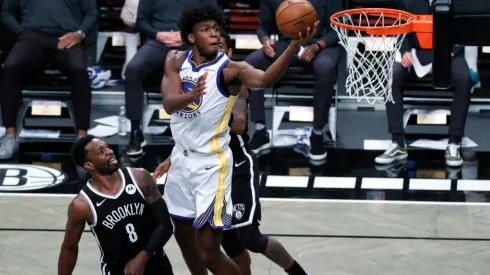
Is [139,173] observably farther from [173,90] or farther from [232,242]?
[232,242]

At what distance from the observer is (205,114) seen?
5848 millimetres

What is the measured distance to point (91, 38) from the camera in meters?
10.8

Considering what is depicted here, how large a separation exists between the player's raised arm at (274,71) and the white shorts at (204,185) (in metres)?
0.51

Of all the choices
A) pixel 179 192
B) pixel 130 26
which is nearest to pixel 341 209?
pixel 179 192

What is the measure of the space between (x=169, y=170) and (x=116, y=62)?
4919 millimetres

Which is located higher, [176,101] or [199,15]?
[199,15]

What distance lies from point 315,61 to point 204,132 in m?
3.37

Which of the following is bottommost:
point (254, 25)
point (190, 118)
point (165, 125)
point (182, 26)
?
point (165, 125)

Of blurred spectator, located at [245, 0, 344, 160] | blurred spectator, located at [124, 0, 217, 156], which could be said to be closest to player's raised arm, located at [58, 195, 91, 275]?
blurred spectator, located at [124, 0, 217, 156]

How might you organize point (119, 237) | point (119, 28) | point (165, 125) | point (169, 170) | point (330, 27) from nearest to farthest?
point (119, 237) → point (169, 170) → point (330, 27) → point (165, 125) → point (119, 28)

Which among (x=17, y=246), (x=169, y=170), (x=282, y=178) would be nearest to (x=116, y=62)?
(x=282, y=178)

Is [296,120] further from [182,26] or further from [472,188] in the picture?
[182,26]

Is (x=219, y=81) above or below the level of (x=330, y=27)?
above

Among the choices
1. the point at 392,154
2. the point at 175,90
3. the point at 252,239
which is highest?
the point at 175,90
